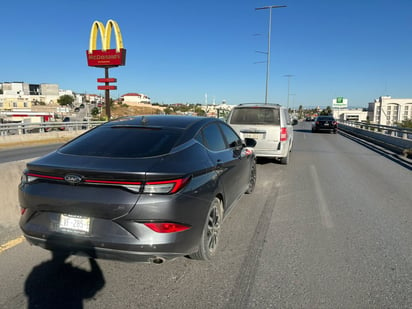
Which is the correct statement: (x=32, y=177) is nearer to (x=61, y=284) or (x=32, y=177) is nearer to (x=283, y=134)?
(x=61, y=284)

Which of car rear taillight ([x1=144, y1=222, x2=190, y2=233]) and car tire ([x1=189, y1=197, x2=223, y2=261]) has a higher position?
car rear taillight ([x1=144, y1=222, x2=190, y2=233])

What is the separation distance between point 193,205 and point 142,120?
1.67 m

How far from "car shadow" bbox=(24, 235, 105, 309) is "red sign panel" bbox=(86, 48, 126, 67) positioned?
27.3 m

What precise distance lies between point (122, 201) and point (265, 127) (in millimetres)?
6739

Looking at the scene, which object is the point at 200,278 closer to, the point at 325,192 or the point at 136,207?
the point at 136,207

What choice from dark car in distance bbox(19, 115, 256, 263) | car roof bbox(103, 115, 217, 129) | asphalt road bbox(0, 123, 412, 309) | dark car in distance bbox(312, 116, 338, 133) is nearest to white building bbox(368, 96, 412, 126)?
dark car in distance bbox(312, 116, 338, 133)

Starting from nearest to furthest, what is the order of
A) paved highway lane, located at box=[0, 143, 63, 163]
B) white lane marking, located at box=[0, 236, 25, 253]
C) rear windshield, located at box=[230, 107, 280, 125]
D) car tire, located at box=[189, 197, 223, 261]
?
car tire, located at box=[189, 197, 223, 261], white lane marking, located at box=[0, 236, 25, 253], rear windshield, located at box=[230, 107, 280, 125], paved highway lane, located at box=[0, 143, 63, 163]

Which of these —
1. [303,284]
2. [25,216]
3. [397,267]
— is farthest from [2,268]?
[397,267]

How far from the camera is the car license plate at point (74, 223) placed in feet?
8.63

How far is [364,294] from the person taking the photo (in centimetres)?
275

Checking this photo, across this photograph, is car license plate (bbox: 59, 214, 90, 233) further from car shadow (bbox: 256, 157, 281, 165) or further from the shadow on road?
car shadow (bbox: 256, 157, 281, 165)

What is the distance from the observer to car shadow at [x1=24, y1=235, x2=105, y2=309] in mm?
2580

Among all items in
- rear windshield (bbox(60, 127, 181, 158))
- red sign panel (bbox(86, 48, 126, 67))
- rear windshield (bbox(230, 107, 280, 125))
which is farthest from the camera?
red sign panel (bbox(86, 48, 126, 67))

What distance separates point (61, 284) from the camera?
2.82m
